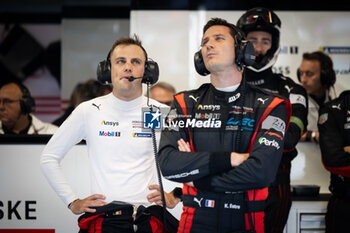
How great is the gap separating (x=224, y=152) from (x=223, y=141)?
124 millimetres

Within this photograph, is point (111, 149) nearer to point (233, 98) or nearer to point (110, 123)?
point (110, 123)

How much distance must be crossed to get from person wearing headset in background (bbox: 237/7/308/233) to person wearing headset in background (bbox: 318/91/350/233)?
0.17m

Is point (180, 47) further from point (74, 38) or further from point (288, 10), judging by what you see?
point (74, 38)

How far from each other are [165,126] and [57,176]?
712mm

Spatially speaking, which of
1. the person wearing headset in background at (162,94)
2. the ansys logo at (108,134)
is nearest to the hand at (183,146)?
the ansys logo at (108,134)

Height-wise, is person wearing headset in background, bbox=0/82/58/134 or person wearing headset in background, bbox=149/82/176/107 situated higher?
person wearing headset in background, bbox=149/82/176/107

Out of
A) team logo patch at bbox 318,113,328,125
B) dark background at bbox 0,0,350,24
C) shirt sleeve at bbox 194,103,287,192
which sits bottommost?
shirt sleeve at bbox 194,103,287,192

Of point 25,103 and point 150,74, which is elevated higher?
point 150,74

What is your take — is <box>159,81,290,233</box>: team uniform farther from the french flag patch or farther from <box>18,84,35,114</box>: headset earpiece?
<box>18,84,35,114</box>: headset earpiece

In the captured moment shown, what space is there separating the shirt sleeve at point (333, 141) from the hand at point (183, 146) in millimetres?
1154

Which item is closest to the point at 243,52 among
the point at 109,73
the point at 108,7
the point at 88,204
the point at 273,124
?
the point at 273,124

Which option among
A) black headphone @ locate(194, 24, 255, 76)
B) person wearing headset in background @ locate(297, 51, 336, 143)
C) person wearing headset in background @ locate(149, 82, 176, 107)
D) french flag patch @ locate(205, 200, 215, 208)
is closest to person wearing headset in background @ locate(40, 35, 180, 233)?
french flag patch @ locate(205, 200, 215, 208)

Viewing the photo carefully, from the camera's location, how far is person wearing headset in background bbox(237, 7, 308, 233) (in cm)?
308

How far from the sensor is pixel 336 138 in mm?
3078
